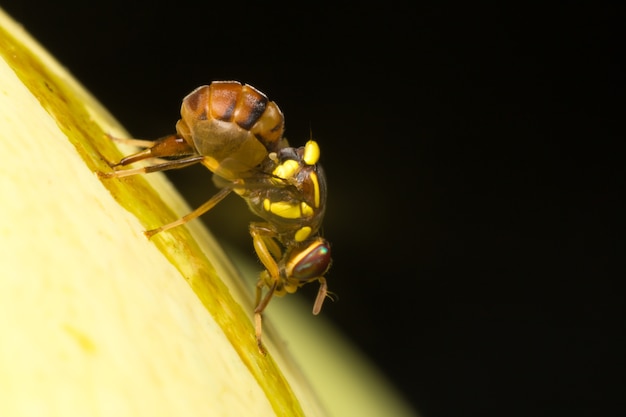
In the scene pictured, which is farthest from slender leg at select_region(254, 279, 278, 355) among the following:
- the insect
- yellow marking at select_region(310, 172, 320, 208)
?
yellow marking at select_region(310, 172, 320, 208)

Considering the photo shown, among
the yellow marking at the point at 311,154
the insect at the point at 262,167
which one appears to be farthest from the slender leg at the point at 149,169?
the yellow marking at the point at 311,154

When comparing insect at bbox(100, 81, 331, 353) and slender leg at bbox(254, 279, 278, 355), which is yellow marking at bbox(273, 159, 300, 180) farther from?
slender leg at bbox(254, 279, 278, 355)

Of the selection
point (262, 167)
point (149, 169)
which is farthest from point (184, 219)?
point (262, 167)

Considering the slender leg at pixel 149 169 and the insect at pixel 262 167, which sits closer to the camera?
the slender leg at pixel 149 169

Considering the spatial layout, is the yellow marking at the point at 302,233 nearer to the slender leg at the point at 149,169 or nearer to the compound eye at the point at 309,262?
the compound eye at the point at 309,262

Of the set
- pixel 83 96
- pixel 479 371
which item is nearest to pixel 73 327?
pixel 83 96

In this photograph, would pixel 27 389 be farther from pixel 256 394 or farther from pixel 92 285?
pixel 256 394

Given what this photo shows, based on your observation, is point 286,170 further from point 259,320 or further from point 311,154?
point 259,320
